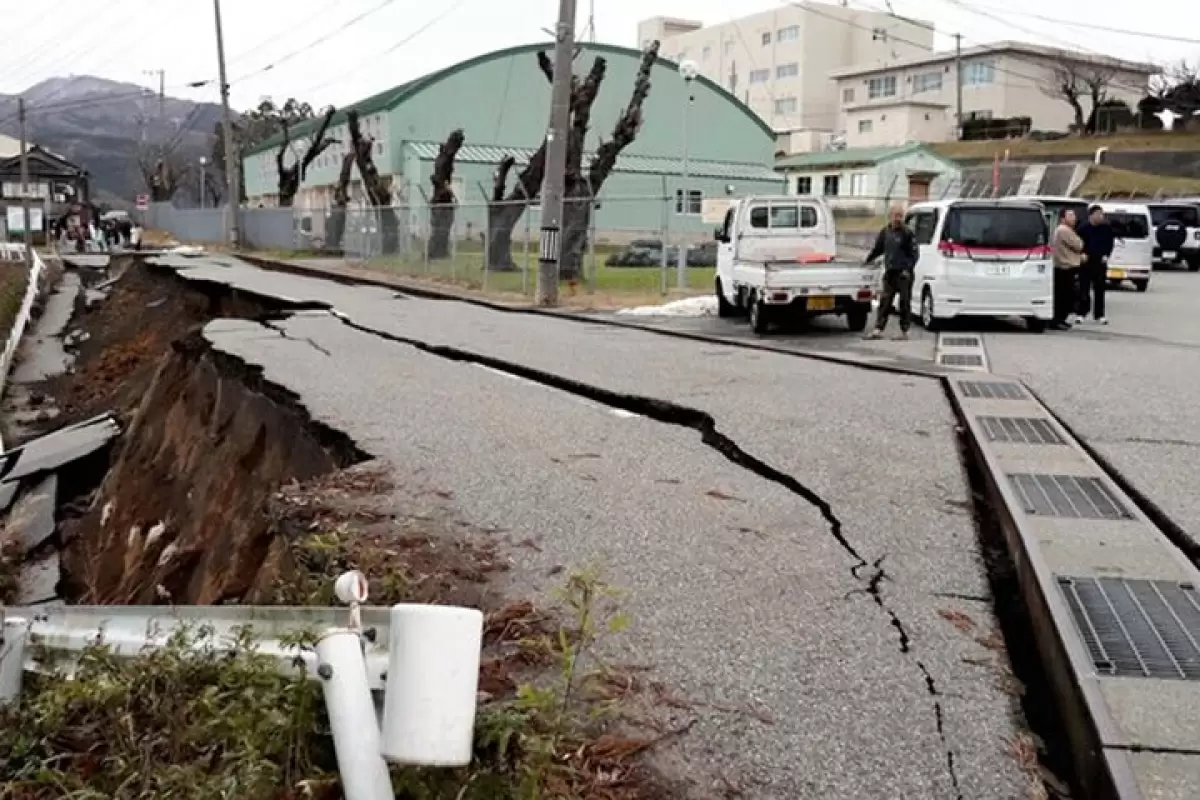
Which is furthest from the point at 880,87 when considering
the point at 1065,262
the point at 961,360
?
the point at 961,360

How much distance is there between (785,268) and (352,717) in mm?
13956

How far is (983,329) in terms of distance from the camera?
17.3 m

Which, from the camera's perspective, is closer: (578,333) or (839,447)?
(839,447)

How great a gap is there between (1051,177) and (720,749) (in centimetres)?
5649

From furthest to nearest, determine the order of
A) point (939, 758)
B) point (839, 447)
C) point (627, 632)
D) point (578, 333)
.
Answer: point (578, 333), point (839, 447), point (627, 632), point (939, 758)

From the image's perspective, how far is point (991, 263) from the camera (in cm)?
1650

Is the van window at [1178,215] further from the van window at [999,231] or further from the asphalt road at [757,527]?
the asphalt road at [757,527]

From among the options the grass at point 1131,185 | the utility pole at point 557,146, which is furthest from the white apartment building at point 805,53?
the utility pole at point 557,146

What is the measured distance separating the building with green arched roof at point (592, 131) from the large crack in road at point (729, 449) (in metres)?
35.9

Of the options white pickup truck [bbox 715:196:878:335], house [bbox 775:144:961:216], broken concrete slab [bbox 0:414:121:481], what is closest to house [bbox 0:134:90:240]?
house [bbox 775:144:961:216]

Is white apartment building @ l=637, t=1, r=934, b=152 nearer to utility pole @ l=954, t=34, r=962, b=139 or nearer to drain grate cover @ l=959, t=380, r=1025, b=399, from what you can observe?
utility pole @ l=954, t=34, r=962, b=139

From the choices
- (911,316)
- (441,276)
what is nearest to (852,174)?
(441,276)

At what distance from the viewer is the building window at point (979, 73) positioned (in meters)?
77.4

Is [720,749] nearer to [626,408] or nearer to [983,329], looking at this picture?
[626,408]
